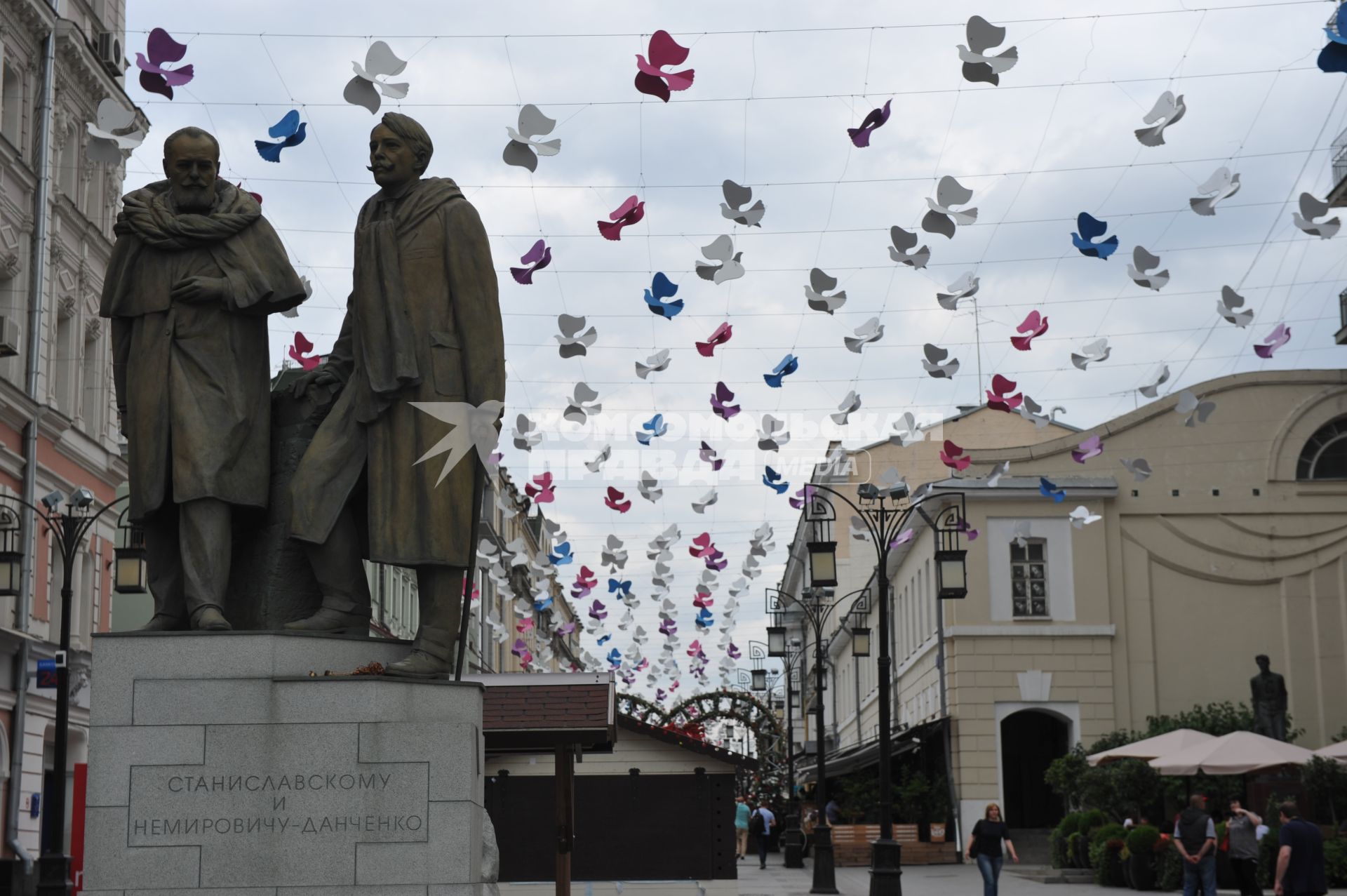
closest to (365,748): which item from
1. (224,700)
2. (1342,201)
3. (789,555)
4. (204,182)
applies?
(224,700)

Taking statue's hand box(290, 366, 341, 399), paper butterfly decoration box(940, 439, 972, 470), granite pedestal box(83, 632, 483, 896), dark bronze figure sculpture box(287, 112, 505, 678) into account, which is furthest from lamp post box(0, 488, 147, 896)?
granite pedestal box(83, 632, 483, 896)

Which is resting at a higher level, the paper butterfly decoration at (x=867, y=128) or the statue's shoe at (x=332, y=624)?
the paper butterfly decoration at (x=867, y=128)

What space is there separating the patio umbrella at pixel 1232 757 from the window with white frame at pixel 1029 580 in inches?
511

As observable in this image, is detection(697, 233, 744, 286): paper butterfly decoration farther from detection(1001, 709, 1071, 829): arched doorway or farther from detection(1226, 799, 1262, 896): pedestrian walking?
detection(1001, 709, 1071, 829): arched doorway

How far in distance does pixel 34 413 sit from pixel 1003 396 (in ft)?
65.5

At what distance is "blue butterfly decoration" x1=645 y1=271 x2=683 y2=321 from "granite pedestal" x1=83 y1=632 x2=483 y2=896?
10.9m

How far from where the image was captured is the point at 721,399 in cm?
2166

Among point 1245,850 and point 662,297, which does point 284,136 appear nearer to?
point 662,297

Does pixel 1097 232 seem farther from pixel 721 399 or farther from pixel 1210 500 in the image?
pixel 1210 500

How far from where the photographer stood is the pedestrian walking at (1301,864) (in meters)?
17.2

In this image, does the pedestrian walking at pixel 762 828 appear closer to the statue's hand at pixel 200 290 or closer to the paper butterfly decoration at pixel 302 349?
the paper butterfly decoration at pixel 302 349

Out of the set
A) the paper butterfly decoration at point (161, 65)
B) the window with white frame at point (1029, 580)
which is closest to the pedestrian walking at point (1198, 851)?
Result: the paper butterfly decoration at point (161, 65)

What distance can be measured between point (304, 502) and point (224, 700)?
38.4 inches

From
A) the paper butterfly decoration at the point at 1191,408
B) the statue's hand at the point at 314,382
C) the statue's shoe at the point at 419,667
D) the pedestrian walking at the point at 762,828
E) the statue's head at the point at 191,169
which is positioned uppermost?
the paper butterfly decoration at the point at 1191,408
